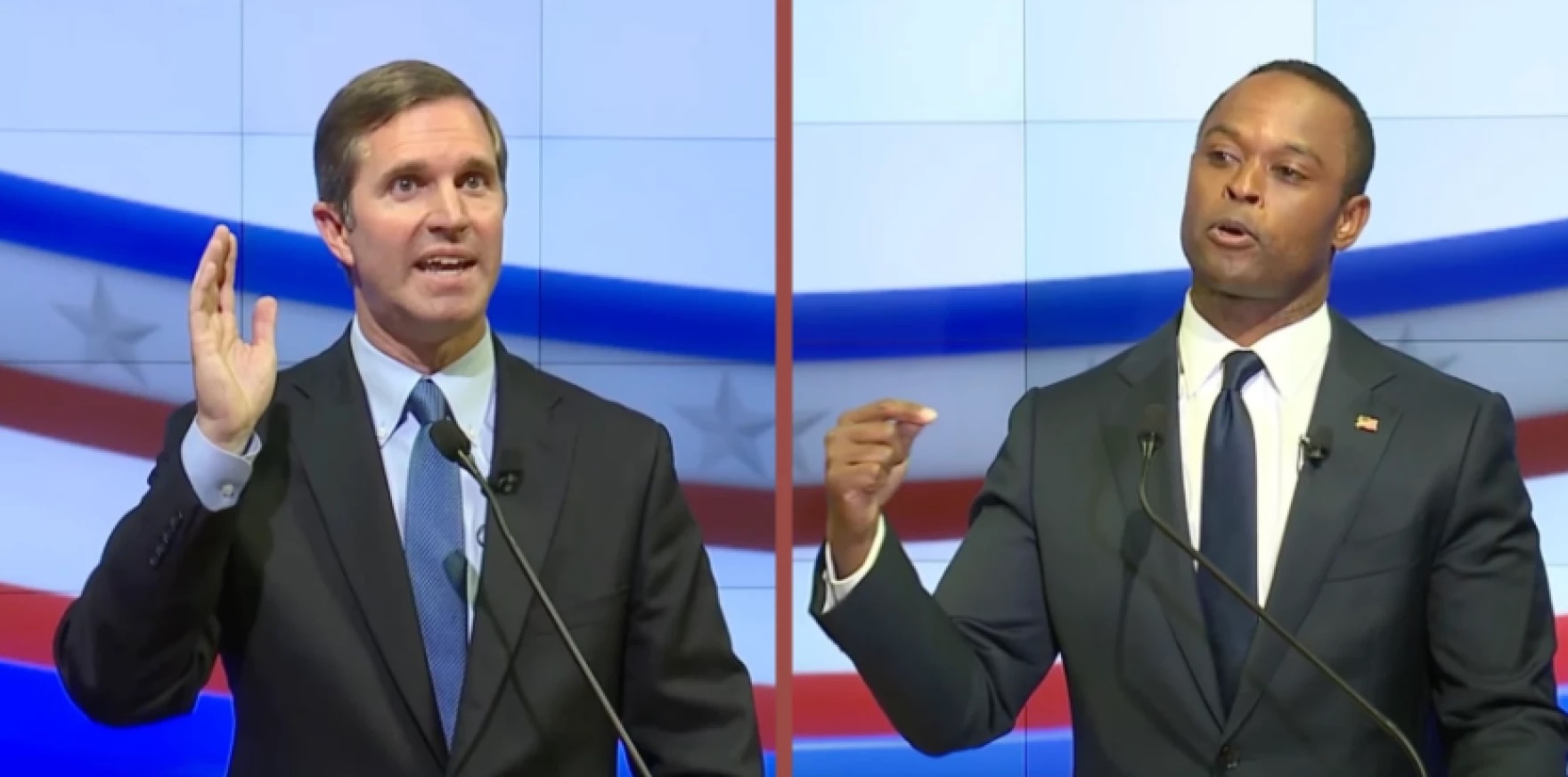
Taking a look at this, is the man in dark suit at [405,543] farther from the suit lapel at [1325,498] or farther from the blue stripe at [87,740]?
the blue stripe at [87,740]

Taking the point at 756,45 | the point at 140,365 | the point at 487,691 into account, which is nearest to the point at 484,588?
the point at 487,691

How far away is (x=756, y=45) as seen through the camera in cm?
352

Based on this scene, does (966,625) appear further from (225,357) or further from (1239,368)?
(225,357)

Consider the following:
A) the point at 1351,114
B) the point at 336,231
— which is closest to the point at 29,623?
the point at 336,231

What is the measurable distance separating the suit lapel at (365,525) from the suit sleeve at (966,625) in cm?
46

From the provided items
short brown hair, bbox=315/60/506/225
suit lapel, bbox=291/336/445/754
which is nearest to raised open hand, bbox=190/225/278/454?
suit lapel, bbox=291/336/445/754

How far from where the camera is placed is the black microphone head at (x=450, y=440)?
6.81 ft

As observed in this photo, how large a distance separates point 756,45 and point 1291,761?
1734 mm

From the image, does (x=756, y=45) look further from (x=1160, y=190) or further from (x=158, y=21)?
(x=158, y=21)

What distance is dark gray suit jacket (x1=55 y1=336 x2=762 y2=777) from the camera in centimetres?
209

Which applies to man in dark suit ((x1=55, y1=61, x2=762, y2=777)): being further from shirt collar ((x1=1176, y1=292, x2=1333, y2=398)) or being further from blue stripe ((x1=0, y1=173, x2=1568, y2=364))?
blue stripe ((x1=0, y1=173, x2=1568, y2=364))

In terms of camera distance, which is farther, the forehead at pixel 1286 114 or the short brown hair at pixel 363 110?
the forehead at pixel 1286 114

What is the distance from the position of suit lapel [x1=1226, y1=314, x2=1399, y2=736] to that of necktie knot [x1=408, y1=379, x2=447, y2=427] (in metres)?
1.01

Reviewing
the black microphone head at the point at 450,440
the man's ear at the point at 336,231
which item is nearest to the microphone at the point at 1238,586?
the black microphone head at the point at 450,440
